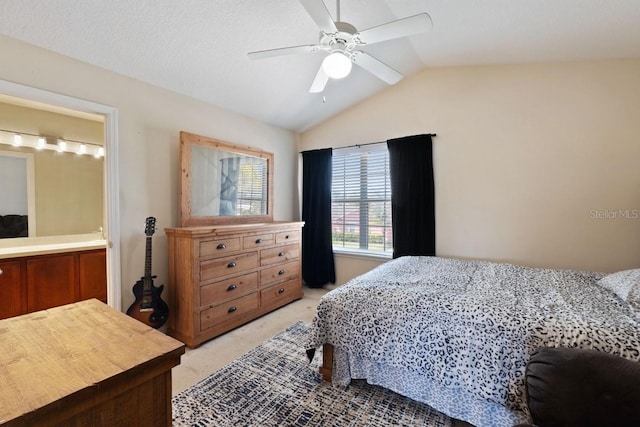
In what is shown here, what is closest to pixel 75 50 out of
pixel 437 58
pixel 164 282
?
pixel 164 282

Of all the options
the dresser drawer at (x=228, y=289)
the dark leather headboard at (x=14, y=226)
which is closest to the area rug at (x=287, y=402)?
the dresser drawer at (x=228, y=289)

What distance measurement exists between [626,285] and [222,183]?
3.40m

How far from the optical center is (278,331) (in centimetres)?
279

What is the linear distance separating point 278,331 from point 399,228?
1864 millimetres

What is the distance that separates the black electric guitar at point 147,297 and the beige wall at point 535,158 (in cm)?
302

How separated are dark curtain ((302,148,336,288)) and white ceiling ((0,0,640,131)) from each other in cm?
130

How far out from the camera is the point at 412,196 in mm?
3422

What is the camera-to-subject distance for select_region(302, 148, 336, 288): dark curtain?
13.4ft

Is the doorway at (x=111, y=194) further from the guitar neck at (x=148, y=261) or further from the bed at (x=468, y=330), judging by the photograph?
the bed at (x=468, y=330)

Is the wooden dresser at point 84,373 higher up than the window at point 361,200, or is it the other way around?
the window at point 361,200

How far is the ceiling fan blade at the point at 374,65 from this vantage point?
200cm

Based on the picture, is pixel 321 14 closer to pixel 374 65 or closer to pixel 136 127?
pixel 374 65

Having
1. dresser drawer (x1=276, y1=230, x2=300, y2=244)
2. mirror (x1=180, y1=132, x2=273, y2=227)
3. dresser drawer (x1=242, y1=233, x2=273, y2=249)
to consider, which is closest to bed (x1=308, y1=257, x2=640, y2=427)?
dresser drawer (x1=242, y1=233, x2=273, y2=249)

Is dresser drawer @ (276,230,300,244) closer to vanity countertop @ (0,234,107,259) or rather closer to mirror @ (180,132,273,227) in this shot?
mirror @ (180,132,273,227)
